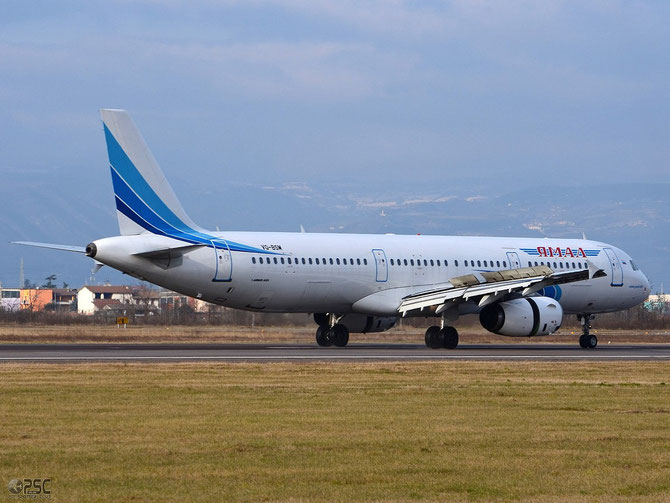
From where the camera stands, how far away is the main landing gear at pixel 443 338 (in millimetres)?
41062

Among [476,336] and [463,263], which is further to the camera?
[476,336]

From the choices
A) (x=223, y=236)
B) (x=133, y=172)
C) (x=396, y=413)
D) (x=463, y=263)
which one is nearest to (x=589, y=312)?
(x=463, y=263)

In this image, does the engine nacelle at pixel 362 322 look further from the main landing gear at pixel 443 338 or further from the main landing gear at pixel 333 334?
the main landing gear at pixel 443 338

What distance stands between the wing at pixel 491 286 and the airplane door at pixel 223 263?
270 inches

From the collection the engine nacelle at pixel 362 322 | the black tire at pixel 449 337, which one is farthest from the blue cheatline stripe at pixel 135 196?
the black tire at pixel 449 337

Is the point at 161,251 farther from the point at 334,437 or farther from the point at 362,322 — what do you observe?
the point at 334,437

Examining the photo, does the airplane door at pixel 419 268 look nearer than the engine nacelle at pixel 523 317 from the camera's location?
No

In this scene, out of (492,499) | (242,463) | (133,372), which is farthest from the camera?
(133,372)

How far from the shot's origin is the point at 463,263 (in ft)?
145

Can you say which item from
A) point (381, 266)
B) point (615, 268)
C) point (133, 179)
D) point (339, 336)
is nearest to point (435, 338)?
point (381, 266)

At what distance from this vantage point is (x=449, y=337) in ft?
135

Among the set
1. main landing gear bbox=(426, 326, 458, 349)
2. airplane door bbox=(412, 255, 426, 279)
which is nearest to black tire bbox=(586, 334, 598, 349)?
main landing gear bbox=(426, 326, 458, 349)

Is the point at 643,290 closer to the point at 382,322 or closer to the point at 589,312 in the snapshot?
the point at 589,312

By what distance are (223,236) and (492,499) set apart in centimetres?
2790
